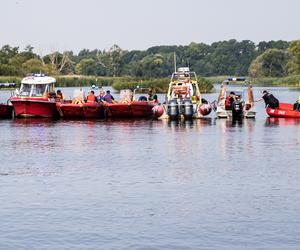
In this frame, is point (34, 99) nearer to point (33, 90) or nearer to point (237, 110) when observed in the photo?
point (33, 90)

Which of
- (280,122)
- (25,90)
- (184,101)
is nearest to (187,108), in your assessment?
(184,101)

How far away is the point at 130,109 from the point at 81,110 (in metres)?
3.06

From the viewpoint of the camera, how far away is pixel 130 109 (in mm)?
59812

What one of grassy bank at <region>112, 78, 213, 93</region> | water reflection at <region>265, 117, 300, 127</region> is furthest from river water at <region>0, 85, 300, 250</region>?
grassy bank at <region>112, 78, 213, 93</region>

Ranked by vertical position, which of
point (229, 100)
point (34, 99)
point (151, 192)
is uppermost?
point (34, 99)

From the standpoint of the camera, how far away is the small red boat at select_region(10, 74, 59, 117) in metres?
59.3

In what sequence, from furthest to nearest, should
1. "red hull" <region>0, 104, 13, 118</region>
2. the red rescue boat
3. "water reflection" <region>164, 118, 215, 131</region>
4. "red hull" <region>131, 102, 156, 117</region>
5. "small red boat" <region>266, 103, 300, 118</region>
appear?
"red hull" <region>0, 104, 13, 118</region> → "red hull" <region>131, 102, 156, 117</region> → the red rescue boat → "small red boat" <region>266, 103, 300, 118</region> → "water reflection" <region>164, 118, 215, 131</region>

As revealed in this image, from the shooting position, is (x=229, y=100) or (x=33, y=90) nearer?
(x=229, y=100)

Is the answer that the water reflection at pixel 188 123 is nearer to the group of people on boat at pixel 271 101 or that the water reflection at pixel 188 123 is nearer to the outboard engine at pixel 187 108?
the outboard engine at pixel 187 108

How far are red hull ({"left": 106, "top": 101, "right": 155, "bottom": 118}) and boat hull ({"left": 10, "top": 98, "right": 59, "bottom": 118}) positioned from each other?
3.67m

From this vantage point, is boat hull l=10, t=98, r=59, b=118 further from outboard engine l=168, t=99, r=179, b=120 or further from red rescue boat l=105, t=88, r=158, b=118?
outboard engine l=168, t=99, r=179, b=120

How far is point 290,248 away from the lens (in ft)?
61.4

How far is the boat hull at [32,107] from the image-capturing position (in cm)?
5919

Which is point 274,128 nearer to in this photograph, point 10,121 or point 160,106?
point 160,106
